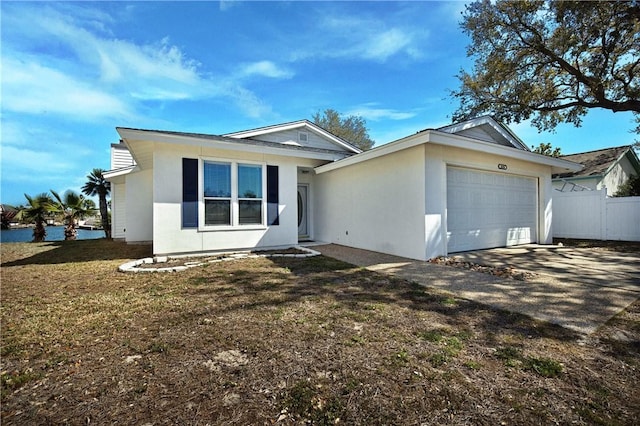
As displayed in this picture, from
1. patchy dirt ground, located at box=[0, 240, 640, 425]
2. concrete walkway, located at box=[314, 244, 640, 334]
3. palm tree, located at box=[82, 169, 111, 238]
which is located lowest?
patchy dirt ground, located at box=[0, 240, 640, 425]

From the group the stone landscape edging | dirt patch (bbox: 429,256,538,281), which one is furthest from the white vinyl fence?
the stone landscape edging

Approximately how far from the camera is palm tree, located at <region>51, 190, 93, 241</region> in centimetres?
1451

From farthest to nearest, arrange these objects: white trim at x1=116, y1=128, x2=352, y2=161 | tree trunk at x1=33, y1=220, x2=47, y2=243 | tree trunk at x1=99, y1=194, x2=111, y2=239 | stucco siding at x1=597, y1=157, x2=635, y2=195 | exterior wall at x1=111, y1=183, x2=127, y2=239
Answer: tree trunk at x1=99, y1=194, x2=111, y2=239 < stucco siding at x1=597, y1=157, x2=635, y2=195 < tree trunk at x1=33, y1=220, x2=47, y2=243 < exterior wall at x1=111, y1=183, x2=127, y2=239 < white trim at x1=116, y1=128, x2=352, y2=161

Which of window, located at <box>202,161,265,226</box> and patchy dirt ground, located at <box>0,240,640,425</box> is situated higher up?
window, located at <box>202,161,265,226</box>

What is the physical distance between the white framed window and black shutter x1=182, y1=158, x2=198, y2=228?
5.9 inches

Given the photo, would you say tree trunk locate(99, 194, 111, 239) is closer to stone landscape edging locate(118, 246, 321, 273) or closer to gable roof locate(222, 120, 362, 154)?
gable roof locate(222, 120, 362, 154)

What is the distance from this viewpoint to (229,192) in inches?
307

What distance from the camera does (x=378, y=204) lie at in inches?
316

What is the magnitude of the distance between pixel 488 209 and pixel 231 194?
752cm

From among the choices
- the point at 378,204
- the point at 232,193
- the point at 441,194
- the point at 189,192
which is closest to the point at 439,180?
the point at 441,194

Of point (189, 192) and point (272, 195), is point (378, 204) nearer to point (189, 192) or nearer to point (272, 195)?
point (272, 195)

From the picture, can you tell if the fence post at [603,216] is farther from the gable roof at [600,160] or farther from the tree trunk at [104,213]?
the tree trunk at [104,213]

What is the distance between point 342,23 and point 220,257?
8461 millimetres

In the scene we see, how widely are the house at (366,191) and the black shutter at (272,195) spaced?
0.03 metres
